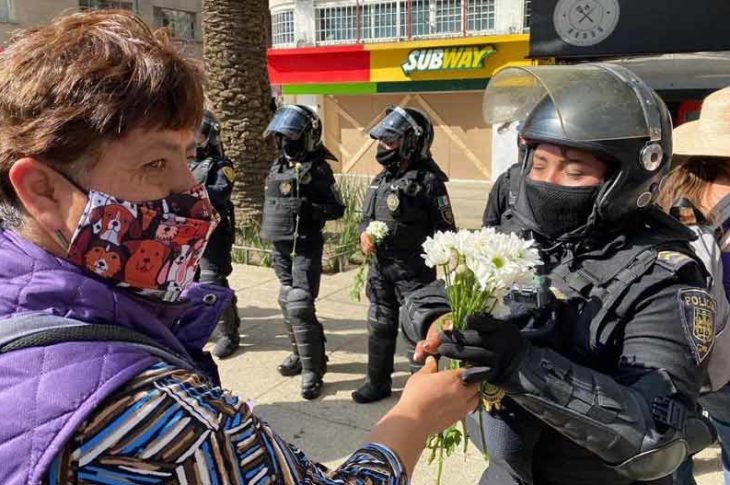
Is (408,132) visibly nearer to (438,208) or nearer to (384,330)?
(438,208)

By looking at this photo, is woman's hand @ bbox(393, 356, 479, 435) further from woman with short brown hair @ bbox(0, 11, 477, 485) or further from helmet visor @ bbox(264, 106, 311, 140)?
helmet visor @ bbox(264, 106, 311, 140)

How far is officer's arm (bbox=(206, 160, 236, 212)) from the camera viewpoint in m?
4.85

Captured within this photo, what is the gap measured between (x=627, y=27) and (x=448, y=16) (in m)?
11.9

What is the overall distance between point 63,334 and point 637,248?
4.99ft

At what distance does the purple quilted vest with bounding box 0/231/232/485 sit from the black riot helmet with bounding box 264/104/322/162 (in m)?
3.64

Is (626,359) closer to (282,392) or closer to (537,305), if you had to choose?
(537,305)

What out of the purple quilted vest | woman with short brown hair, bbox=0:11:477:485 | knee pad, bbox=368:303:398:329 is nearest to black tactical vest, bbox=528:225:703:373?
woman with short brown hair, bbox=0:11:477:485

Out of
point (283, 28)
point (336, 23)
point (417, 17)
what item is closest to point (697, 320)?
point (417, 17)

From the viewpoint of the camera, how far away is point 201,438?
3.12 feet

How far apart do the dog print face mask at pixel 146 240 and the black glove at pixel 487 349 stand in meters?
0.69

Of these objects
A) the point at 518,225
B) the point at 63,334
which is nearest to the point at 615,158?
the point at 518,225

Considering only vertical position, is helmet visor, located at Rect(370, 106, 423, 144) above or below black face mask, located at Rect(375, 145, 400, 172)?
above

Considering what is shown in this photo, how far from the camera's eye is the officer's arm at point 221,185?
4.85 meters

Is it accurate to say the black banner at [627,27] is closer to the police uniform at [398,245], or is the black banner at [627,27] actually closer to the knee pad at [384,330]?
the police uniform at [398,245]
